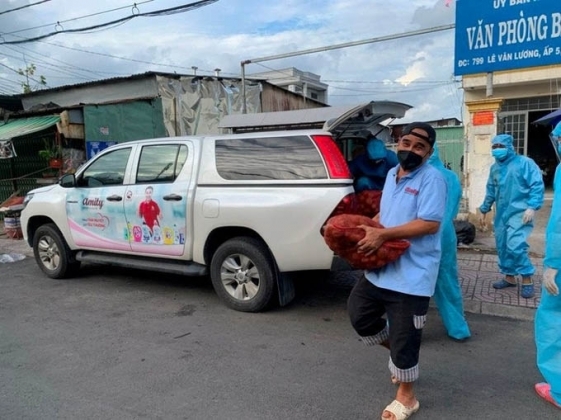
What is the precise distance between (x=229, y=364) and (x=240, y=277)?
4.02 ft

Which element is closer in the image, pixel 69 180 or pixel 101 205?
pixel 101 205

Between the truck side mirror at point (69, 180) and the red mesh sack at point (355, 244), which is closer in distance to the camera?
the red mesh sack at point (355, 244)

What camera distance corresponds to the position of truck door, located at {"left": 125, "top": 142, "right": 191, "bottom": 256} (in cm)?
496

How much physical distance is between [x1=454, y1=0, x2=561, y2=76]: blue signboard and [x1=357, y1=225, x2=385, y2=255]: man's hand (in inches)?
222

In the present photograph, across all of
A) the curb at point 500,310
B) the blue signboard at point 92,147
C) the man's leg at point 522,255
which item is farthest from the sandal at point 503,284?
the blue signboard at point 92,147

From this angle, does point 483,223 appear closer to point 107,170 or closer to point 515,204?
point 515,204

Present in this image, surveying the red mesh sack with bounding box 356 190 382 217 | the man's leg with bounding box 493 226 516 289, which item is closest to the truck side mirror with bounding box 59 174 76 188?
the red mesh sack with bounding box 356 190 382 217

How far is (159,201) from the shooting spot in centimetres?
505

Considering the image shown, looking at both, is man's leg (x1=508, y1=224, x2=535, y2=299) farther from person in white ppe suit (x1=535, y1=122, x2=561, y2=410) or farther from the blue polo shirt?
the blue polo shirt

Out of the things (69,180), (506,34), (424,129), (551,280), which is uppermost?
(506,34)

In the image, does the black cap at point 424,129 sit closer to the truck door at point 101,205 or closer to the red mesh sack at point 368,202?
the red mesh sack at point 368,202

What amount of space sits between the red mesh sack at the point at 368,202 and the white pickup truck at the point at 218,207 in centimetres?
38

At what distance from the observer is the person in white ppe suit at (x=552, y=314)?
274 cm

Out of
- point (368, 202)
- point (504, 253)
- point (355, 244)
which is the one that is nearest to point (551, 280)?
point (355, 244)
